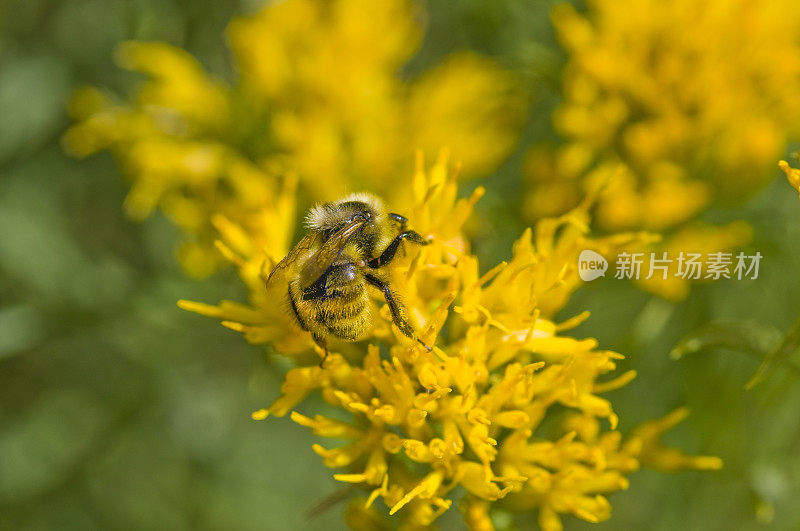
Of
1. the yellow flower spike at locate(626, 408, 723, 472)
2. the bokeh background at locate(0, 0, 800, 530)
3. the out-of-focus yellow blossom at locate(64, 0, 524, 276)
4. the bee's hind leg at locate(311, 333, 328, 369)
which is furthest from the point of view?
the out-of-focus yellow blossom at locate(64, 0, 524, 276)

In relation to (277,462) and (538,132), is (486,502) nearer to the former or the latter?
(538,132)

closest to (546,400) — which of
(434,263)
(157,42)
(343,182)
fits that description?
(434,263)

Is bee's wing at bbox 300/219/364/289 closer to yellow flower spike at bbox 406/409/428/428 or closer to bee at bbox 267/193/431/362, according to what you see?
bee at bbox 267/193/431/362

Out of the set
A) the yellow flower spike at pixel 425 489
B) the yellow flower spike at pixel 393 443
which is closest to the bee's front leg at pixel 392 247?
the yellow flower spike at pixel 393 443

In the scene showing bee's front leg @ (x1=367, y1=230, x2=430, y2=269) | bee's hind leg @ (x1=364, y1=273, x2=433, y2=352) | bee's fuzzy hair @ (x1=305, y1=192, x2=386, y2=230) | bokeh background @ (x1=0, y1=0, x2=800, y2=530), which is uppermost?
bee's fuzzy hair @ (x1=305, y1=192, x2=386, y2=230)

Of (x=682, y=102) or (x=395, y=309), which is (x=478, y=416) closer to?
(x=395, y=309)

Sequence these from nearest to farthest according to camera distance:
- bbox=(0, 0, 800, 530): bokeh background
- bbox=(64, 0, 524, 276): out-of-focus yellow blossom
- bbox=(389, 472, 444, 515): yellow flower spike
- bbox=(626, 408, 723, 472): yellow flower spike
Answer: bbox=(389, 472, 444, 515): yellow flower spike, bbox=(626, 408, 723, 472): yellow flower spike, bbox=(0, 0, 800, 530): bokeh background, bbox=(64, 0, 524, 276): out-of-focus yellow blossom
